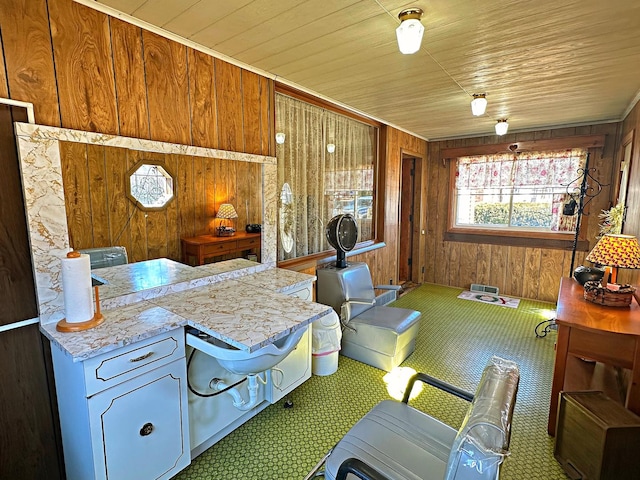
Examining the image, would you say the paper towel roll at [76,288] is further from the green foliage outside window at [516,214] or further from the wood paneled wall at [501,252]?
the green foliage outside window at [516,214]

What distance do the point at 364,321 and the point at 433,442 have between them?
1.55 m

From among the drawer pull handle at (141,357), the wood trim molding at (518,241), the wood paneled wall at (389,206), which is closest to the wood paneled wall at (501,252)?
the wood trim molding at (518,241)

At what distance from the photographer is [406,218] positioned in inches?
224

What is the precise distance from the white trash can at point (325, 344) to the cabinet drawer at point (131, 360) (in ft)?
3.98

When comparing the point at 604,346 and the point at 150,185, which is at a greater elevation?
the point at 150,185

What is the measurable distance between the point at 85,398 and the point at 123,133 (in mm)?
1344

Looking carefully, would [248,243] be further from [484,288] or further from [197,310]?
[484,288]

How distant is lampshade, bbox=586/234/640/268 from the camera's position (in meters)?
2.03

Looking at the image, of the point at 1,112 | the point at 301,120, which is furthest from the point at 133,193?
the point at 301,120

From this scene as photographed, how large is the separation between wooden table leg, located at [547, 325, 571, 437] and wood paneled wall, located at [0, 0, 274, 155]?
2.47m

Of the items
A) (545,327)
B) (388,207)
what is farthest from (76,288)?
(545,327)

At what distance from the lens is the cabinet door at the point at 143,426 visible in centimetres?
139

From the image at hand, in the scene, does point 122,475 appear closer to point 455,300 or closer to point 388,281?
point 388,281

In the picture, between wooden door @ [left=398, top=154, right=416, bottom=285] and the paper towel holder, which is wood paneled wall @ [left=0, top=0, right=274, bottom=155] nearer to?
the paper towel holder
